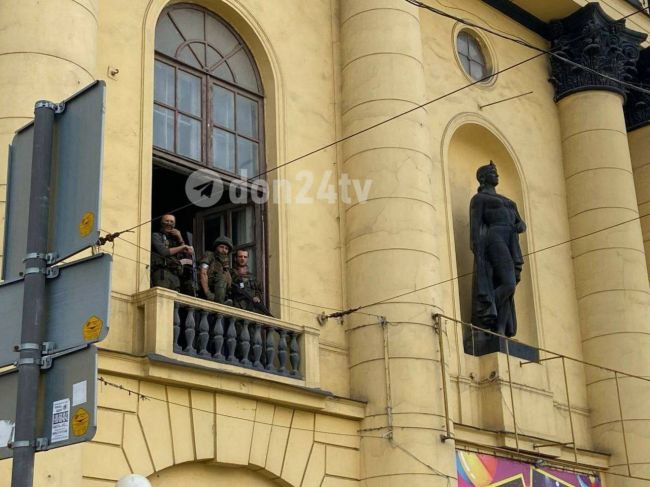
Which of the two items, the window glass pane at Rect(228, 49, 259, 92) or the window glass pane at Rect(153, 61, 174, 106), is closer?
the window glass pane at Rect(153, 61, 174, 106)

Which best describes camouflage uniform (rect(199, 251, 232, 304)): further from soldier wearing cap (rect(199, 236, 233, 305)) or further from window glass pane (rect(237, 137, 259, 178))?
window glass pane (rect(237, 137, 259, 178))

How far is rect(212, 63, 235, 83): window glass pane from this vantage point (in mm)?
16781

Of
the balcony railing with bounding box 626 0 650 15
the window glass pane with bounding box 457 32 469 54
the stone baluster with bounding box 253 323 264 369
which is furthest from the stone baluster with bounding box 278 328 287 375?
the balcony railing with bounding box 626 0 650 15

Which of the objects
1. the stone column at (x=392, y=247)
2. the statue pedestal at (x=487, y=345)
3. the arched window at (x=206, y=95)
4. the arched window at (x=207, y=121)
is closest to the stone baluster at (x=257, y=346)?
the arched window at (x=207, y=121)

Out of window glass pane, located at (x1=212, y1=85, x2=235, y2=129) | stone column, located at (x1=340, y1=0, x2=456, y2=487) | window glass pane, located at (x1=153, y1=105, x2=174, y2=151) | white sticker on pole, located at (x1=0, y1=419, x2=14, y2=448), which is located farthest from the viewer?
window glass pane, located at (x1=212, y1=85, x2=235, y2=129)

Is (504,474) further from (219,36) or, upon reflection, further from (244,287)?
(219,36)

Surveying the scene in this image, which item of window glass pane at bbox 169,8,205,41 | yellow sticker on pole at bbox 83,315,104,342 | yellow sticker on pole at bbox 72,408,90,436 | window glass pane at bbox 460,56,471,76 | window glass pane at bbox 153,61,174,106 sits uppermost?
window glass pane at bbox 460,56,471,76

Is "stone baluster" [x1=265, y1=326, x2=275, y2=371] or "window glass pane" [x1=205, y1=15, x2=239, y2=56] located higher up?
"window glass pane" [x1=205, y1=15, x2=239, y2=56]

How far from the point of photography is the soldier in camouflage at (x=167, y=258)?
14.3 m

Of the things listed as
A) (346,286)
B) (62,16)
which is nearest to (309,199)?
(346,286)

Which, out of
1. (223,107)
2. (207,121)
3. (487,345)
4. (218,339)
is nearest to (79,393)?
(218,339)

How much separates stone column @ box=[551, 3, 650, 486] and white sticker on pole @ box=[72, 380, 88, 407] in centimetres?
1511

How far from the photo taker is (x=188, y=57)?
16.4 m

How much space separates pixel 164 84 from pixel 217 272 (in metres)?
2.80
